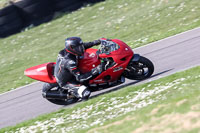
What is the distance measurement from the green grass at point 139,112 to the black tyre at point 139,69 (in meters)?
0.53

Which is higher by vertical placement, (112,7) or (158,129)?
(158,129)

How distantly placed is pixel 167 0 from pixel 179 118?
41.6 feet

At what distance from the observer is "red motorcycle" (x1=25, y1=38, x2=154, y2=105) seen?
845 cm

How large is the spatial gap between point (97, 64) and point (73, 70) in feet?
2.03

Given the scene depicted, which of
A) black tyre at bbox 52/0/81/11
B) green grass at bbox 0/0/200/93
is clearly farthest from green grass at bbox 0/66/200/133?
black tyre at bbox 52/0/81/11

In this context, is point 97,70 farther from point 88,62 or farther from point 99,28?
point 99,28

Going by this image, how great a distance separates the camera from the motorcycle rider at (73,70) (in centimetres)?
842

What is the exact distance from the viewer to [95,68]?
8680 mm

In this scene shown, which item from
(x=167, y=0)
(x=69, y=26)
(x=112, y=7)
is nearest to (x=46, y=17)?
(x=69, y=26)

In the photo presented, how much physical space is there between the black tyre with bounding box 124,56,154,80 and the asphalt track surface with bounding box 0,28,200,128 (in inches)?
6.7

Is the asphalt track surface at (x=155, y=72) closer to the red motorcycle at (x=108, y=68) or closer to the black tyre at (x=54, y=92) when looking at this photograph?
the black tyre at (x=54, y=92)

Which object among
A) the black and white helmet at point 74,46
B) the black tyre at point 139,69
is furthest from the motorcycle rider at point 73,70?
the black tyre at point 139,69

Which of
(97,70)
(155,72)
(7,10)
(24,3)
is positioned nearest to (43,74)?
(97,70)

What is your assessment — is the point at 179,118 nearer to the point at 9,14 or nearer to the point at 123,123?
the point at 123,123
